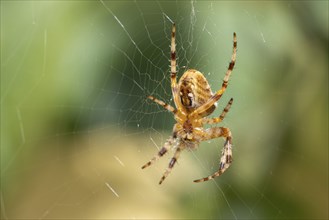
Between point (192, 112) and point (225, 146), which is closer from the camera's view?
point (192, 112)

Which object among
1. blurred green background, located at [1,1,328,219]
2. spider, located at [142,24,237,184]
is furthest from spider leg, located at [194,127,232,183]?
blurred green background, located at [1,1,328,219]

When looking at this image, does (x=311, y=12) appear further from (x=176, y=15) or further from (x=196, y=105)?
(x=196, y=105)

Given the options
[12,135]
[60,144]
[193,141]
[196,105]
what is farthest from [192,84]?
[12,135]

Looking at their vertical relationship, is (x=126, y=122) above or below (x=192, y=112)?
above

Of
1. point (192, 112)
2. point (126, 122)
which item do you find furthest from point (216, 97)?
point (126, 122)

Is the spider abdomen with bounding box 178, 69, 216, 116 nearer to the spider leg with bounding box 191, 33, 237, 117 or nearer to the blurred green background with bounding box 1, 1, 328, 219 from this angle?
the spider leg with bounding box 191, 33, 237, 117

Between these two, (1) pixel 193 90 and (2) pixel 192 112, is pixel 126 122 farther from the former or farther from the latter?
(1) pixel 193 90

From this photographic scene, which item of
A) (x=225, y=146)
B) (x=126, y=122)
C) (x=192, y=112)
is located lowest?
(x=225, y=146)

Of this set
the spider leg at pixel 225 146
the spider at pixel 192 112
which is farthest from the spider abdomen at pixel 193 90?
the spider leg at pixel 225 146
